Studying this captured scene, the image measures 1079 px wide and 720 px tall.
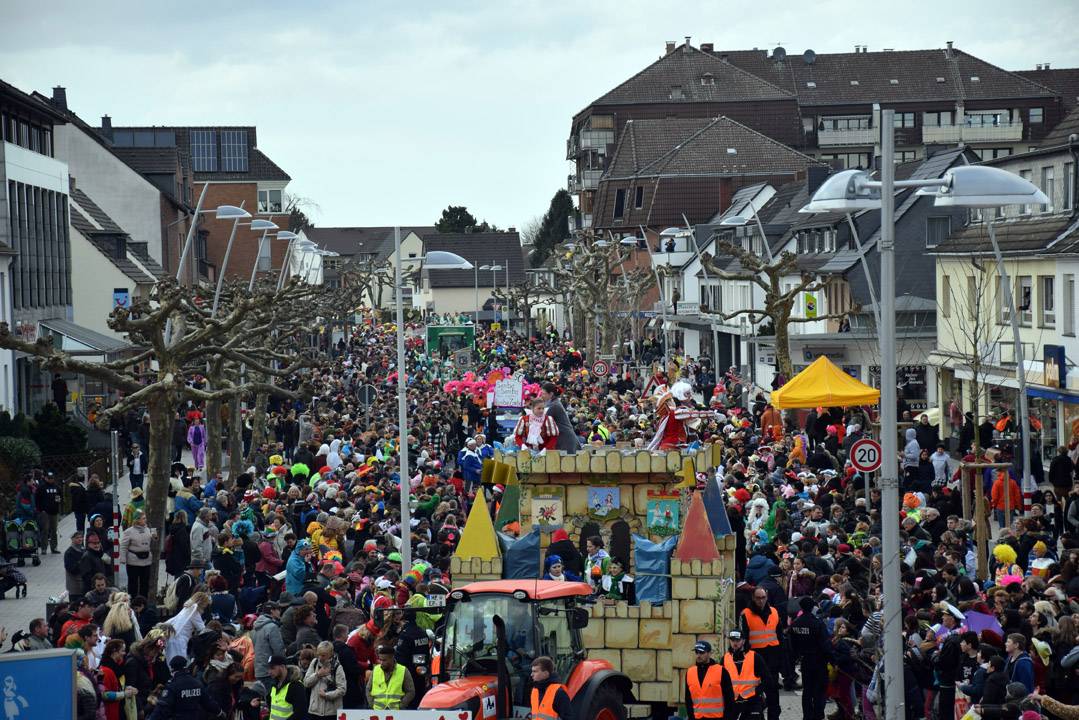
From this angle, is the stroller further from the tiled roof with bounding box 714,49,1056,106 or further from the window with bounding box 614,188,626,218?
the tiled roof with bounding box 714,49,1056,106

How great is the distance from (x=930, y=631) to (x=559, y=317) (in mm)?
113333

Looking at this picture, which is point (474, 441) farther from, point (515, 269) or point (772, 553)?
point (515, 269)

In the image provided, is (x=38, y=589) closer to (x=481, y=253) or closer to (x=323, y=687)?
(x=323, y=687)

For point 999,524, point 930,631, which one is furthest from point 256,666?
point 999,524

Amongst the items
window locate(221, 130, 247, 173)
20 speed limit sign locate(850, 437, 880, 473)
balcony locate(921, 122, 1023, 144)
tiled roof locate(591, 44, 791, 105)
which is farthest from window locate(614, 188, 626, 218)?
20 speed limit sign locate(850, 437, 880, 473)

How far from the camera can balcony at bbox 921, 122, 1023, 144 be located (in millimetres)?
107125

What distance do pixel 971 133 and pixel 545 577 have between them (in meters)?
96.7

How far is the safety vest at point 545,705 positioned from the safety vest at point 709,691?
6.33ft

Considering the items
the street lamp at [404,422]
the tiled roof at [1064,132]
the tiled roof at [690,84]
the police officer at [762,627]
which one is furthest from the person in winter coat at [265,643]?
the tiled roof at [690,84]

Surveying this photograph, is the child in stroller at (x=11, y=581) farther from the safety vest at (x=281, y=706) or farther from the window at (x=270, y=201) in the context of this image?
the window at (x=270, y=201)

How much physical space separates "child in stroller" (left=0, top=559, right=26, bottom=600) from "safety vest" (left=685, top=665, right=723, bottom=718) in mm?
13098

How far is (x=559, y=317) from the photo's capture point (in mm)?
128000

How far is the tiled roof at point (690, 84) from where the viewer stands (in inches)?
4385

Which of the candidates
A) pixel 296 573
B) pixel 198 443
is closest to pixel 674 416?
pixel 296 573
